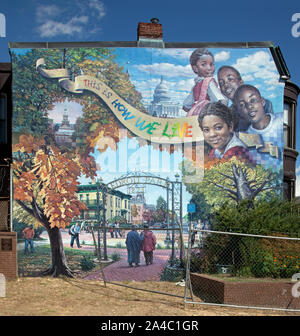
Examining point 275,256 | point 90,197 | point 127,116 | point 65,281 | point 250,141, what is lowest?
point 65,281

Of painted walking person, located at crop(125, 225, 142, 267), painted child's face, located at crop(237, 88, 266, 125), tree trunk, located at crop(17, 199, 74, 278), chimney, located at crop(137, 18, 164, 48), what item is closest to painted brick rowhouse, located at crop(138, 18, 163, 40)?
chimney, located at crop(137, 18, 164, 48)

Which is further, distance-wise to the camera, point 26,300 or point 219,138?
point 219,138

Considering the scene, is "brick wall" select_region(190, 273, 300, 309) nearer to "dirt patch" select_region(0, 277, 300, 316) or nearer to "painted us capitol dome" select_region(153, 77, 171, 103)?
"dirt patch" select_region(0, 277, 300, 316)

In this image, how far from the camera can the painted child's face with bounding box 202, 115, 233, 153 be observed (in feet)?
42.3

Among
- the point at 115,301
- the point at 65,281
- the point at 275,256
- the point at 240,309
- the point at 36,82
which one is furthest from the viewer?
the point at 36,82

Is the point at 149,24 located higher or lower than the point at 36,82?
higher

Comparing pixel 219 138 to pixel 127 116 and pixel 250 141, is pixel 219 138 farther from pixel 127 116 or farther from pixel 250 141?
pixel 127 116

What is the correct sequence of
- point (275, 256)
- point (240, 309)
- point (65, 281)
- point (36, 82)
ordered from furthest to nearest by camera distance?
point (36, 82)
point (65, 281)
point (275, 256)
point (240, 309)

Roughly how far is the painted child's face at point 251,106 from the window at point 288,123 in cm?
315

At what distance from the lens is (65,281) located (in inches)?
477

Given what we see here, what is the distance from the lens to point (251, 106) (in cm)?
1304

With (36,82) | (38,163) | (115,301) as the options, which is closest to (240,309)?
(115,301)

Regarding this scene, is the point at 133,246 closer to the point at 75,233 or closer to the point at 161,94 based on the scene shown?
the point at 75,233

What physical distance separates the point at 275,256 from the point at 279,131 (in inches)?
187
